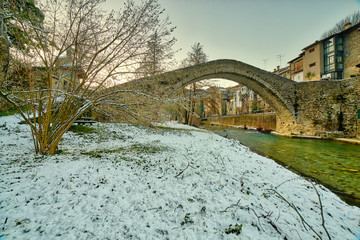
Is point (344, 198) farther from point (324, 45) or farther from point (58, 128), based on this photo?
point (324, 45)

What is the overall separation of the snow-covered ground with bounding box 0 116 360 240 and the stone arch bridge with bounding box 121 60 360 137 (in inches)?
317

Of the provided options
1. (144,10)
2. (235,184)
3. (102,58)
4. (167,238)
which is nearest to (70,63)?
(102,58)

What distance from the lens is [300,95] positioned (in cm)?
1356

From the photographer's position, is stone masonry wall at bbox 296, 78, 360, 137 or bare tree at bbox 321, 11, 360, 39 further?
bare tree at bbox 321, 11, 360, 39

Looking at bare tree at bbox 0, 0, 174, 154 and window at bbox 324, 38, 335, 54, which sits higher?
window at bbox 324, 38, 335, 54

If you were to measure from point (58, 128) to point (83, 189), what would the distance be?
190 cm

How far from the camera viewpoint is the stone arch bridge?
10.9 m

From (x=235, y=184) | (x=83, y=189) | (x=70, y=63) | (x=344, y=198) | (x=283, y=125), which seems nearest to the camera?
(x=83, y=189)

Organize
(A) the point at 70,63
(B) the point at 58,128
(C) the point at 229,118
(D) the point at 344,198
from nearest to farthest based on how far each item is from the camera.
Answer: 1. (D) the point at 344,198
2. (B) the point at 58,128
3. (A) the point at 70,63
4. (C) the point at 229,118

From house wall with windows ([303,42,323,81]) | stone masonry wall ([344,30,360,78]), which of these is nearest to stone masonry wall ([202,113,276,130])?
house wall with windows ([303,42,323,81])

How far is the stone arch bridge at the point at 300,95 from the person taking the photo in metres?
10.9

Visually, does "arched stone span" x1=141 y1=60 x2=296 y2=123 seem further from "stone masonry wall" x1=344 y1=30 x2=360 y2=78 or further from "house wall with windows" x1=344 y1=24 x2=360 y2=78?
"stone masonry wall" x1=344 y1=30 x2=360 y2=78

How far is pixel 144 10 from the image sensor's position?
3.27 meters

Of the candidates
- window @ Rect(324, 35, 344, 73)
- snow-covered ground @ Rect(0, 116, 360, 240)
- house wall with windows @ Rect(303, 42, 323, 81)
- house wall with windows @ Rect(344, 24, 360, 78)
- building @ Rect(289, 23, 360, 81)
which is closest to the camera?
snow-covered ground @ Rect(0, 116, 360, 240)
